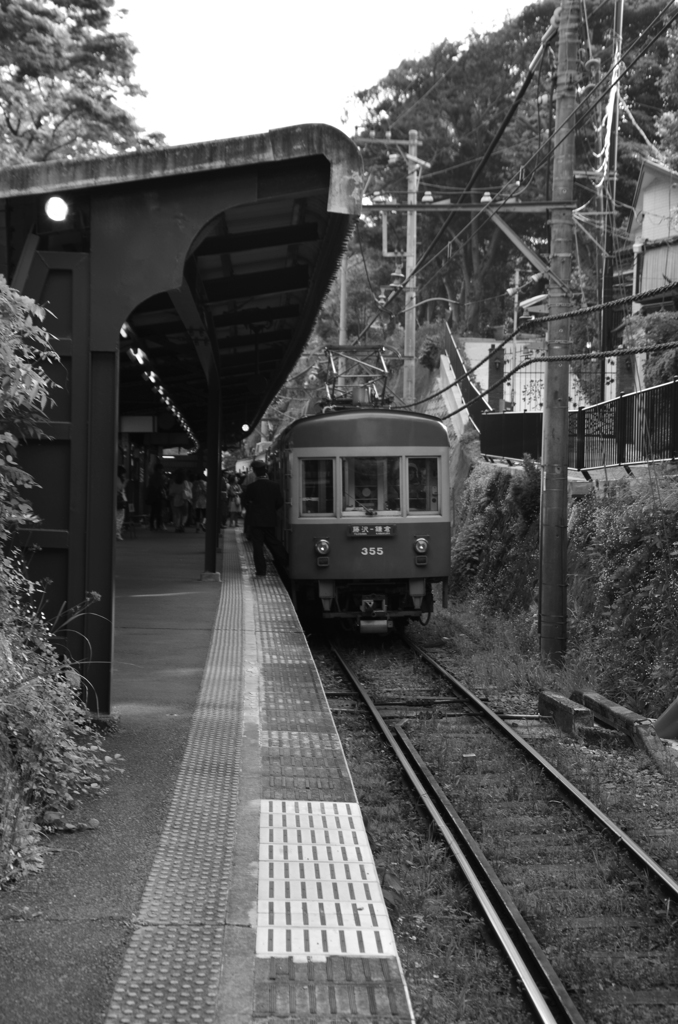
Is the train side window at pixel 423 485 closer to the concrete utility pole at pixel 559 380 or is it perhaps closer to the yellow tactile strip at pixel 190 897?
the concrete utility pole at pixel 559 380

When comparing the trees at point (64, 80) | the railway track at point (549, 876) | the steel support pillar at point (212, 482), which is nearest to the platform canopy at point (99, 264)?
the railway track at point (549, 876)

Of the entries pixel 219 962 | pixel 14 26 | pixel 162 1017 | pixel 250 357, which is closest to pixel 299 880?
pixel 219 962

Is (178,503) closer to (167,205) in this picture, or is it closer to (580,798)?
(167,205)

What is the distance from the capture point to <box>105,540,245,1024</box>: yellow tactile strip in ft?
10.9

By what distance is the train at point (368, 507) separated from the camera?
13.0 m

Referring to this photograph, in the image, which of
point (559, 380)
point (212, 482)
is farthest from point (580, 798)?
point (212, 482)

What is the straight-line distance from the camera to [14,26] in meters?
23.0

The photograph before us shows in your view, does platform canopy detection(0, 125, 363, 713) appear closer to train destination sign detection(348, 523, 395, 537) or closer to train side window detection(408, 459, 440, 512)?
train destination sign detection(348, 523, 395, 537)

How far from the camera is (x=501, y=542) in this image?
1825cm

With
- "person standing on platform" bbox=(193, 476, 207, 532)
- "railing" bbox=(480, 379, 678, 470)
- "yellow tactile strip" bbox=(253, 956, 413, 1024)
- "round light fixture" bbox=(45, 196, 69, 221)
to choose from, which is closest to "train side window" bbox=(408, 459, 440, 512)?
"railing" bbox=(480, 379, 678, 470)

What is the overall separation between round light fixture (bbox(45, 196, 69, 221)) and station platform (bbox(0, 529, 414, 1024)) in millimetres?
3042

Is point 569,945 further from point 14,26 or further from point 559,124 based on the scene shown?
point 14,26

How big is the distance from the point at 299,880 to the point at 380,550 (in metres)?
8.69

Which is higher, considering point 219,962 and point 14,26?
point 14,26
